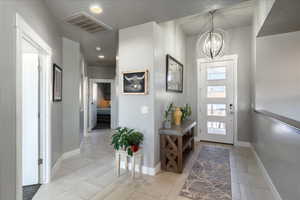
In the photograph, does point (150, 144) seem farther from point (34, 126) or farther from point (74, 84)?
point (74, 84)

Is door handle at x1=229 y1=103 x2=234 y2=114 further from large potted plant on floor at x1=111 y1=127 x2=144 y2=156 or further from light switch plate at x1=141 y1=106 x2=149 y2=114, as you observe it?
large potted plant on floor at x1=111 y1=127 x2=144 y2=156

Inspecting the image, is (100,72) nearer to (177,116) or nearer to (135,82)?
(135,82)

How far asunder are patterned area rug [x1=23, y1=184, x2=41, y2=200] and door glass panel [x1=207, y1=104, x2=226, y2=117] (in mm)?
4055

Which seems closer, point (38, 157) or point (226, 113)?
point (38, 157)

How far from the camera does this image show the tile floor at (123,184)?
1994 mm

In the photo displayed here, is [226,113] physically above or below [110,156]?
above

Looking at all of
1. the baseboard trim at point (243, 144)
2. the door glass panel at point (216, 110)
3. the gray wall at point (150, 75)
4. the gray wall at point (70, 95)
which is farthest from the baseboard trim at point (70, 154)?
the baseboard trim at point (243, 144)

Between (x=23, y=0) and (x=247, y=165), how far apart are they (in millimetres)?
4082

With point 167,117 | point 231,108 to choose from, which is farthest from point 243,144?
point 167,117

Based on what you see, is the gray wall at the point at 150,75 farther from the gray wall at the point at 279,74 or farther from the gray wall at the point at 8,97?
the gray wall at the point at 279,74

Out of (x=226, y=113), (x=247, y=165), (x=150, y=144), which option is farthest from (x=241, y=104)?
(x=150, y=144)

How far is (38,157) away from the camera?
2.29m

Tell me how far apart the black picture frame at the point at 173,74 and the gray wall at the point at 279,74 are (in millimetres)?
1597

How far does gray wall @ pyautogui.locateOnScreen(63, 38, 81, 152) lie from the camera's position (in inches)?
131
